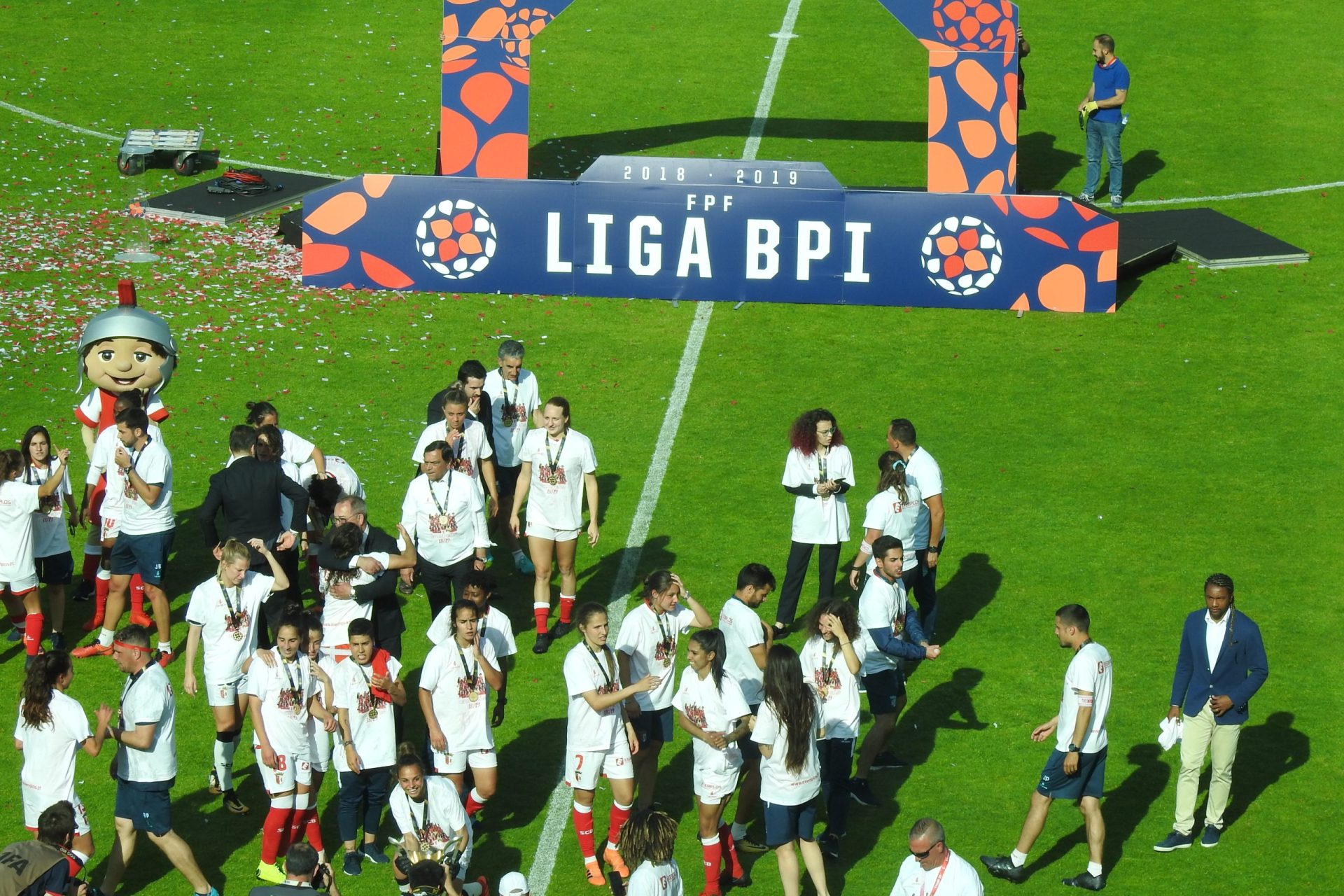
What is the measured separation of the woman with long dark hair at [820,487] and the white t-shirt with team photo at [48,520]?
224 inches

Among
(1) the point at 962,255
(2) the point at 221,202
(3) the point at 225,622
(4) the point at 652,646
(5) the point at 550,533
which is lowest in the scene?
(4) the point at 652,646

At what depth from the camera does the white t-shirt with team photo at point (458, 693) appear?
35.1ft

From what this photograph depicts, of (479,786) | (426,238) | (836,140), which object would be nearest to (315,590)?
(479,786)

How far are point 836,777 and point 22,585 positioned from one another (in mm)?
6355

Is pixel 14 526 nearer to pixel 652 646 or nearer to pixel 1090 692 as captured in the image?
pixel 652 646

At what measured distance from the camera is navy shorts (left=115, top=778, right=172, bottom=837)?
10242 mm

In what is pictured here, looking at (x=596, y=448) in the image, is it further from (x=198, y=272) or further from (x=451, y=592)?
(x=198, y=272)

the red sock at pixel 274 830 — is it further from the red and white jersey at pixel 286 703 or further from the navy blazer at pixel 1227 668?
the navy blazer at pixel 1227 668

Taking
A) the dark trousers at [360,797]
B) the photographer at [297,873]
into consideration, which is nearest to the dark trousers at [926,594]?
the dark trousers at [360,797]

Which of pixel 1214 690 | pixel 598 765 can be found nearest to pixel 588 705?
pixel 598 765

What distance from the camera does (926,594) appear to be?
13.4 metres

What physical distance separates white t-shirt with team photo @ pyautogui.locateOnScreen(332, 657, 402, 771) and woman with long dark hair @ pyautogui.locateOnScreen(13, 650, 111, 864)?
1407 millimetres

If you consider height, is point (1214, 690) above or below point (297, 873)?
above

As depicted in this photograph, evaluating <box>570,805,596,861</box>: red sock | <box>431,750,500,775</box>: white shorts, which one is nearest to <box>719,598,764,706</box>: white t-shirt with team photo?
<box>570,805,596,861</box>: red sock
